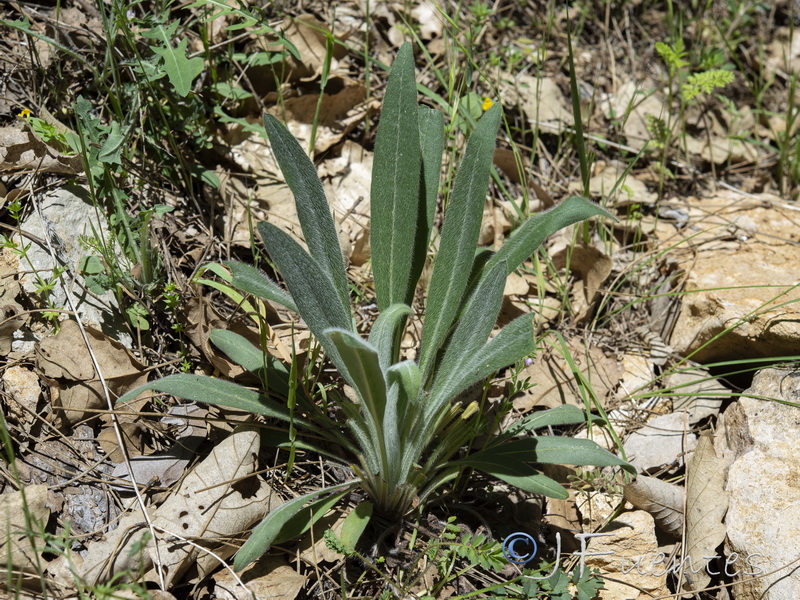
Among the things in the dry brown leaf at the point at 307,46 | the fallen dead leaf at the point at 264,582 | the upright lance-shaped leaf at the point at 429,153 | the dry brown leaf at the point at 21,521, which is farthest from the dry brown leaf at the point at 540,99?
A: the dry brown leaf at the point at 21,521

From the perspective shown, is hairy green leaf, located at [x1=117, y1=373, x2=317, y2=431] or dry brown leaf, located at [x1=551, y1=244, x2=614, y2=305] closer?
hairy green leaf, located at [x1=117, y1=373, x2=317, y2=431]

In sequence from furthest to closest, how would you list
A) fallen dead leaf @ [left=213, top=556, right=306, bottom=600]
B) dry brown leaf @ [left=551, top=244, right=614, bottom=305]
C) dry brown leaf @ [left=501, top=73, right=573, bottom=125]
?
dry brown leaf @ [left=501, top=73, right=573, bottom=125], dry brown leaf @ [left=551, top=244, right=614, bottom=305], fallen dead leaf @ [left=213, top=556, right=306, bottom=600]

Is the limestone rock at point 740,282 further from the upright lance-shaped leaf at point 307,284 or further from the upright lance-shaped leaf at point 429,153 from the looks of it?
the upright lance-shaped leaf at point 307,284

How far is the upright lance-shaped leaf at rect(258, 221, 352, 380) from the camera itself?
1571 mm

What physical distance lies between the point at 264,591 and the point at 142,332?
90 centimetres

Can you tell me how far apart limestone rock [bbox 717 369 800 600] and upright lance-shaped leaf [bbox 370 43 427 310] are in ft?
3.82

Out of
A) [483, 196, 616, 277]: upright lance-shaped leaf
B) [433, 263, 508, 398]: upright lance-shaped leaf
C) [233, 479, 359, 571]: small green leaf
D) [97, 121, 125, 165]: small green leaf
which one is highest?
[97, 121, 125, 165]: small green leaf

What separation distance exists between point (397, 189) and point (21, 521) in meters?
1.27

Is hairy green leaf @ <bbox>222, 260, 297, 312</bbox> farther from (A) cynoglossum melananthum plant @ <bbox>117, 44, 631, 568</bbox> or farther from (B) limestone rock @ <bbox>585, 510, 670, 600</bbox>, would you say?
(B) limestone rock @ <bbox>585, 510, 670, 600</bbox>

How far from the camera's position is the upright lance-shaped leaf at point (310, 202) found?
5.64 ft

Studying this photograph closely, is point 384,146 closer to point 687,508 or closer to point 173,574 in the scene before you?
point 173,574

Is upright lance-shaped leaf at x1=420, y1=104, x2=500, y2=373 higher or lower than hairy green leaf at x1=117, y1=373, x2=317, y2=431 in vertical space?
higher

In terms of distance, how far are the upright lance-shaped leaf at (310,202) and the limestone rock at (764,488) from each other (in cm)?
131

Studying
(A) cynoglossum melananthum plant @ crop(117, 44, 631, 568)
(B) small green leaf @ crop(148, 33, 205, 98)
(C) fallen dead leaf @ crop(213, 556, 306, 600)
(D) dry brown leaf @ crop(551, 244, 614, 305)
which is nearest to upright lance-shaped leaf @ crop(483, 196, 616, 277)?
(A) cynoglossum melananthum plant @ crop(117, 44, 631, 568)
